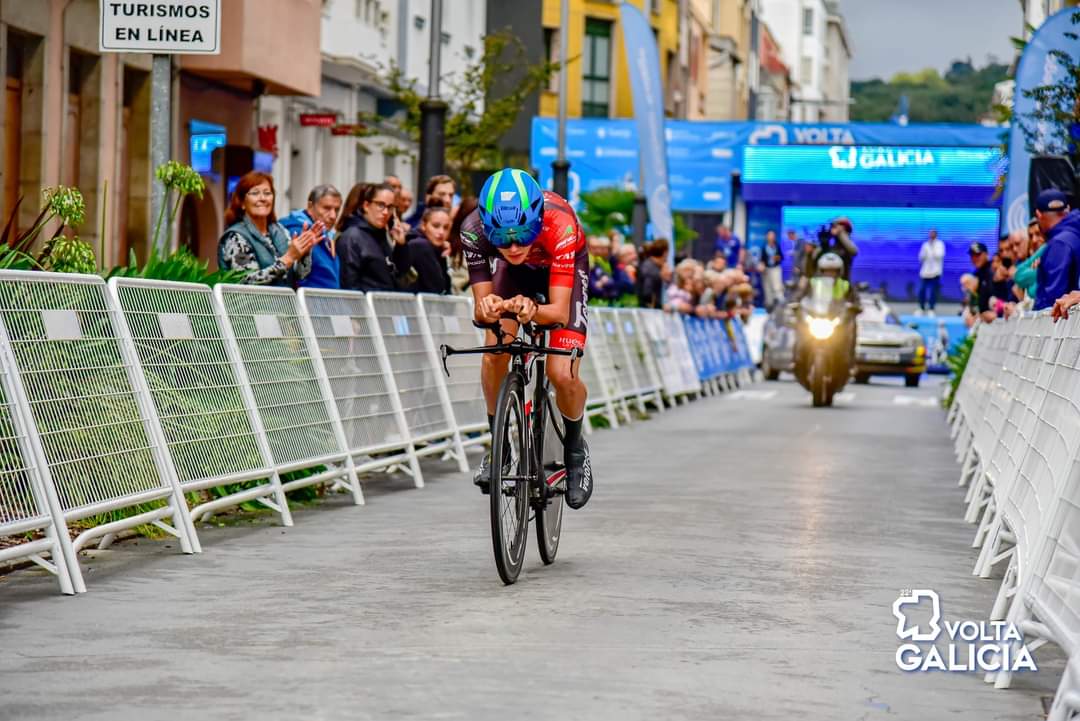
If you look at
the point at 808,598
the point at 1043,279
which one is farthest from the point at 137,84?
the point at 808,598

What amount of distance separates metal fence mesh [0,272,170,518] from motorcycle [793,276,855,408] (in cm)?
1763

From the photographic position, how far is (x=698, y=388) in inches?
1217

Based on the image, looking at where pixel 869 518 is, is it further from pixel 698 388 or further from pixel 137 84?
pixel 698 388

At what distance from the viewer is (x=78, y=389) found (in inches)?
364

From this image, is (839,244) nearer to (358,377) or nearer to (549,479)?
(358,377)

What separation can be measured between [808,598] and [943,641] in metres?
1.04

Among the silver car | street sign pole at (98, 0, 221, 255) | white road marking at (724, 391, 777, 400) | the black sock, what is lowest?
white road marking at (724, 391, 777, 400)

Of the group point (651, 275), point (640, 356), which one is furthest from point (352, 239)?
point (651, 275)

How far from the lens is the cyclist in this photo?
29.0 feet

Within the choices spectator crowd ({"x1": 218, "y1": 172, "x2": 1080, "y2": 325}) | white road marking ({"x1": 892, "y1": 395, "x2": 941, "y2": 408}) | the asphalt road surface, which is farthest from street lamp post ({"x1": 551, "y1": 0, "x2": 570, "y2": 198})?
the asphalt road surface

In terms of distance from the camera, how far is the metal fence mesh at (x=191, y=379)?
33.7ft

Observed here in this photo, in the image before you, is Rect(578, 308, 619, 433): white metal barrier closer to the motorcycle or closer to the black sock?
the motorcycle

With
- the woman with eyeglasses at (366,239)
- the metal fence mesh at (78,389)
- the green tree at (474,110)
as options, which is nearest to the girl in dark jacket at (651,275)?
the green tree at (474,110)

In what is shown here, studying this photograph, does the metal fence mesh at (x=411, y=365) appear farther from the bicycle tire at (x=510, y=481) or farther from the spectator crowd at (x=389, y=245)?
the bicycle tire at (x=510, y=481)
